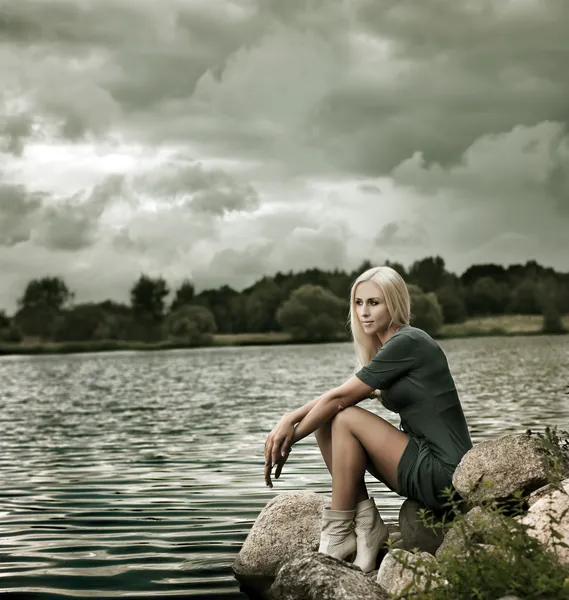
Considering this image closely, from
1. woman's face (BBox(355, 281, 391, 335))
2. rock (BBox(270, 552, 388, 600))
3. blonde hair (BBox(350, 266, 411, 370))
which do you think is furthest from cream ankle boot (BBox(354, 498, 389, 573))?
woman's face (BBox(355, 281, 391, 335))

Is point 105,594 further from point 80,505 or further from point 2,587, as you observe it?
point 80,505

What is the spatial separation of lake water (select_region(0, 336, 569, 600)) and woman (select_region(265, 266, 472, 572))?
0.95m

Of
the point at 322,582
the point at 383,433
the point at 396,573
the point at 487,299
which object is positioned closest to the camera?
the point at 322,582

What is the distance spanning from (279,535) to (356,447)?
1214mm

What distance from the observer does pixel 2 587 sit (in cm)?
717

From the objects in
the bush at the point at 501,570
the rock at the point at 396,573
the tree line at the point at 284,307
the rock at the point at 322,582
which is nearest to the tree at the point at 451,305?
the tree line at the point at 284,307

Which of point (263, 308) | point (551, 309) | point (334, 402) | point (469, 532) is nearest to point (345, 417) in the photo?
point (334, 402)

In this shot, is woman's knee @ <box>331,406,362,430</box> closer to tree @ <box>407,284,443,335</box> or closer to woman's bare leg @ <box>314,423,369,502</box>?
woman's bare leg @ <box>314,423,369,502</box>

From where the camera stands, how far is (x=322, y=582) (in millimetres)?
6027

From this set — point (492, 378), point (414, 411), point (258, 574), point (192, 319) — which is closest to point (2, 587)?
point (258, 574)

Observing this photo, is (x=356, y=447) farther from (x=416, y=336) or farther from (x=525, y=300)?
(x=525, y=300)

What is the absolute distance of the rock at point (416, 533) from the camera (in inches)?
277

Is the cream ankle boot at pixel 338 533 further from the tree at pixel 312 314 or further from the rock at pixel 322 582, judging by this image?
the tree at pixel 312 314

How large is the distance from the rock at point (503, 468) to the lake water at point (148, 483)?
176cm
